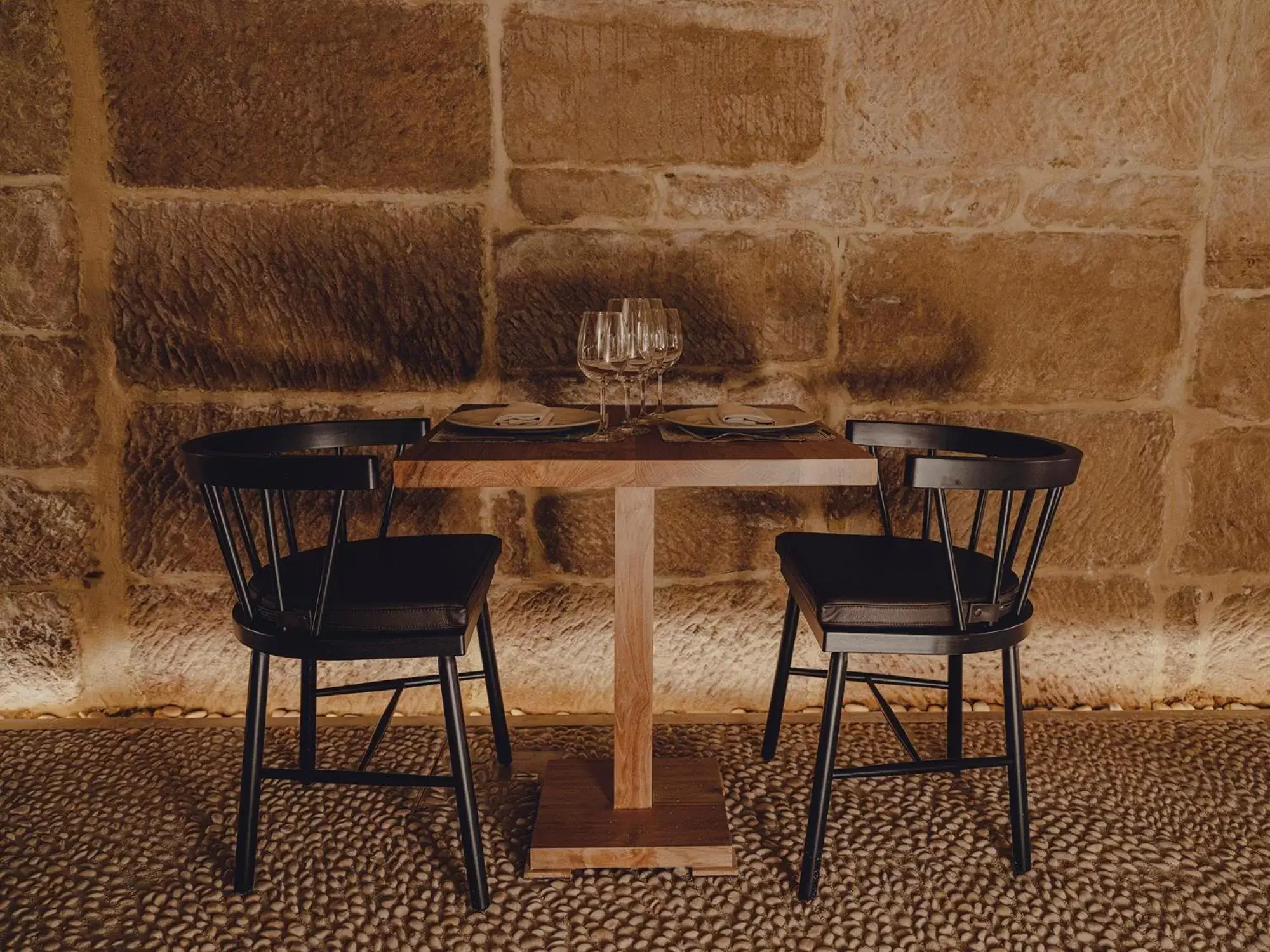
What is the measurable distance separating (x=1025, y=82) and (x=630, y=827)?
2.02 meters

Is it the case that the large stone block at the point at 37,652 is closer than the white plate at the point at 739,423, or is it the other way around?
the white plate at the point at 739,423

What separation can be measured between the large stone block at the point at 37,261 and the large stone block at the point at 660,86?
3.75 feet

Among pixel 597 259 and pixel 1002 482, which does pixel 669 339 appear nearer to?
pixel 597 259

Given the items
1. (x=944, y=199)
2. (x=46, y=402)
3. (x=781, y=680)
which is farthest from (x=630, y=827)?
(x=46, y=402)

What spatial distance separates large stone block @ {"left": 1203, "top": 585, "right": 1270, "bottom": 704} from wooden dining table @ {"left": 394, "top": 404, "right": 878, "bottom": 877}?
1534 millimetres

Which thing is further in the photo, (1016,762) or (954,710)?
A: (954,710)

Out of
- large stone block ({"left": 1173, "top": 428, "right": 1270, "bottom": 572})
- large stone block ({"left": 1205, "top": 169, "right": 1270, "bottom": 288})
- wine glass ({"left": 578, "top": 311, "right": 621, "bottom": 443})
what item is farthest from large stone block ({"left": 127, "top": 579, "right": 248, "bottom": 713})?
large stone block ({"left": 1205, "top": 169, "right": 1270, "bottom": 288})

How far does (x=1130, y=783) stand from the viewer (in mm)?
2104

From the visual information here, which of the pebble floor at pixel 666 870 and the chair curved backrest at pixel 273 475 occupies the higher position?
the chair curved backrest at pixel 273 475

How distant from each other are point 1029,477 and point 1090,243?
112 cm

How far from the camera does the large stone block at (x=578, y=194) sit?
223cm

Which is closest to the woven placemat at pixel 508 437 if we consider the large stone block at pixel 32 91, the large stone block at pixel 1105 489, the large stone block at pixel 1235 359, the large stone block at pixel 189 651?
the large stone block at pixel 189 651

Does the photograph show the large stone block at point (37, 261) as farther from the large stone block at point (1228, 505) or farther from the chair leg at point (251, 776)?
the large stone block at point (1228, 505)

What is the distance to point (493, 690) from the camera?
6.82ft
